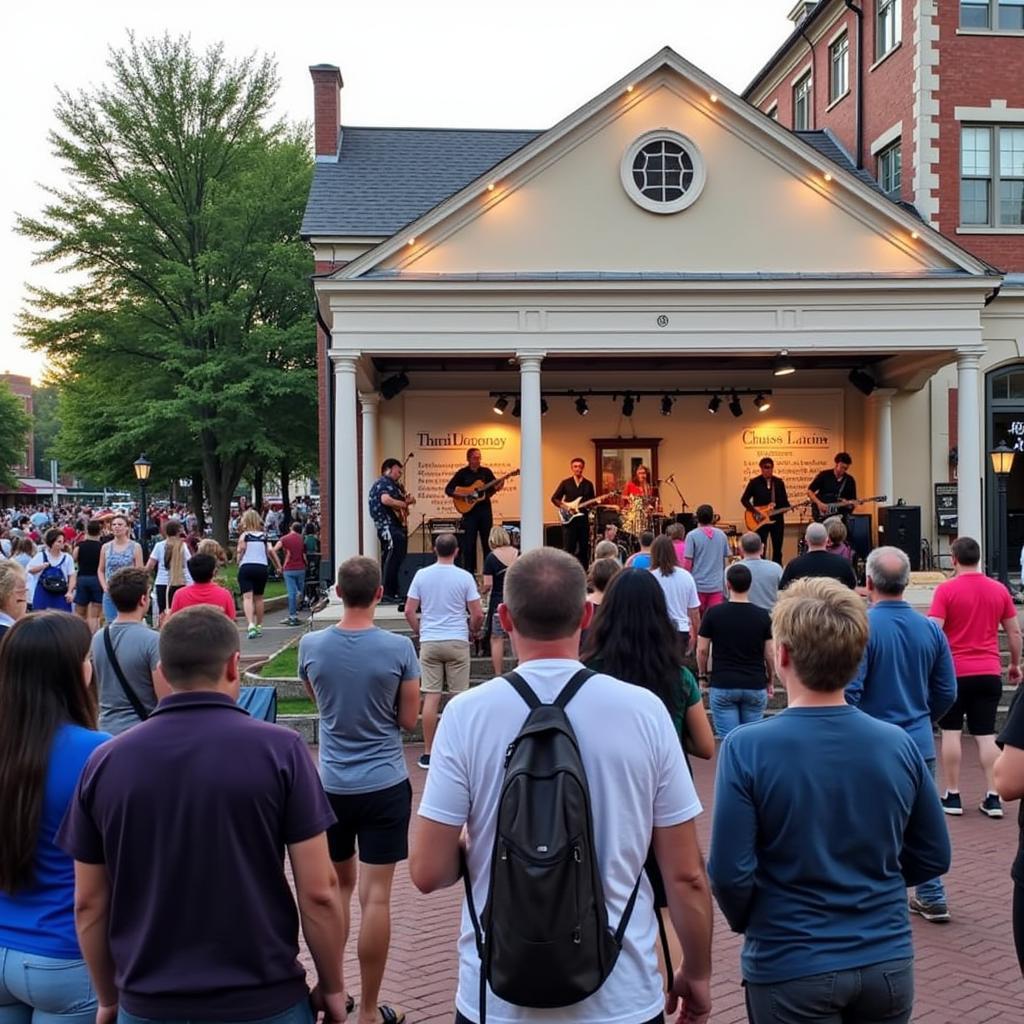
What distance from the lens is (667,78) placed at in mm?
15203

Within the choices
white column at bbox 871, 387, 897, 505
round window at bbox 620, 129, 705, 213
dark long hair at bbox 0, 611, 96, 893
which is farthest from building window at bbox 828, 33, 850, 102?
dark long hair at bbox 0, 611, 96, 893

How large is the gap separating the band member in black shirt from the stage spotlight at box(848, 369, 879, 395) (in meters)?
1.84

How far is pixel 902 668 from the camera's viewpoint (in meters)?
5.61

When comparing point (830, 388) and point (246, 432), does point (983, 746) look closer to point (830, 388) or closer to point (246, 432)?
point (830, 388)

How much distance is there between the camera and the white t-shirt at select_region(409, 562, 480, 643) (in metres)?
8.98

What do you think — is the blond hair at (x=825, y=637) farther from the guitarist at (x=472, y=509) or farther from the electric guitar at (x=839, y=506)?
the electric guitar at (x=839, y=506)

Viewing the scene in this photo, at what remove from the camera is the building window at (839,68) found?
22130mm

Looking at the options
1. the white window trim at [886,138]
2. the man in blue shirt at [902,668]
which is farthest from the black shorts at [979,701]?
the white window trim at [886,138]

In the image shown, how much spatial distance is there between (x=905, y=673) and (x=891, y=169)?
17349 mm

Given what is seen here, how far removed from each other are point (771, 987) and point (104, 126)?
3355cm

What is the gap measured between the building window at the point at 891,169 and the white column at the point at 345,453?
11.8 meters

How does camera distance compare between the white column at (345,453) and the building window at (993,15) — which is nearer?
the white column at (345,453)

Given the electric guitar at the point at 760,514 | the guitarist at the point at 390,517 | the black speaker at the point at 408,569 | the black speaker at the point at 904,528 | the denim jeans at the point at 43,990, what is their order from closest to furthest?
the denim jeans at the point at 43,990
the guitarist at the point at 390,517
the black speaker at the point at 408,569
the black speaker at the point at 904,528
the electric guitar at the point at 760,514

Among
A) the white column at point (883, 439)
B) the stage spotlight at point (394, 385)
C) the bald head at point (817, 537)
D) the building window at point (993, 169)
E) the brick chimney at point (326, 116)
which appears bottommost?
the bald head at point (817, 537)
